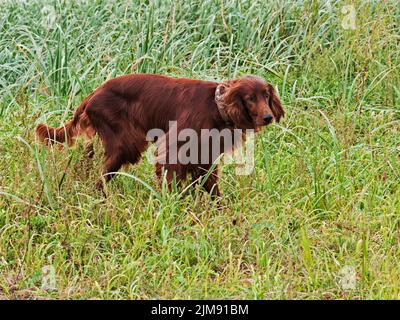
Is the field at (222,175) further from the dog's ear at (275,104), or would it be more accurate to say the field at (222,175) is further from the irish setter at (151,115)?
the dog's ear at (275,104)

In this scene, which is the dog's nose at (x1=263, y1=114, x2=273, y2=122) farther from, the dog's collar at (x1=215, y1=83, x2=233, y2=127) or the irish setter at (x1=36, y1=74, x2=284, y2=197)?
the dog's collar at (x1=215, y1=83, x2=233, y2=127)

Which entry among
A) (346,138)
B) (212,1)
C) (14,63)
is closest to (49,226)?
(346,138)

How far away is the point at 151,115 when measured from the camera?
504 centimetres

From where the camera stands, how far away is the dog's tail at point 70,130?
5.14 meters

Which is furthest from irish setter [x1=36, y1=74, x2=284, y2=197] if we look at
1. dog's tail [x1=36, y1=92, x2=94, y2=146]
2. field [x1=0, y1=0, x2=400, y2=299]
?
field [x1=0, y1=0, x2=400, y2=299]

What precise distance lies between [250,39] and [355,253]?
289cm

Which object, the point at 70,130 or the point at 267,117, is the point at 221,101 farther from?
the point at 70,130

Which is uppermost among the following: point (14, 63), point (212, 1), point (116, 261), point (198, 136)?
point (212, 1)

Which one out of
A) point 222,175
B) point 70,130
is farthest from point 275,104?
point 70,130

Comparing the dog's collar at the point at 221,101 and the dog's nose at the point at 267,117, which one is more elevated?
the dog's collar at the point at 221,101

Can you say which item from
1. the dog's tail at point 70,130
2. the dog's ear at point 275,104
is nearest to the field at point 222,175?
the dog's tail at point 70,130

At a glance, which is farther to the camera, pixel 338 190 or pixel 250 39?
pixel 250 39

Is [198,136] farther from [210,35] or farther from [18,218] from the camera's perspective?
[210,35]

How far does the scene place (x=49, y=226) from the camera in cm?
446
